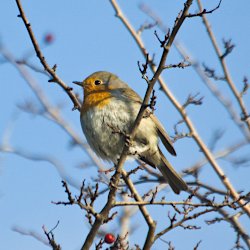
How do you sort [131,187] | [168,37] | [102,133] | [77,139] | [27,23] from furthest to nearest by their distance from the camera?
[77,139] < [102,133] < [131,187] < [27,23] < [168,37]

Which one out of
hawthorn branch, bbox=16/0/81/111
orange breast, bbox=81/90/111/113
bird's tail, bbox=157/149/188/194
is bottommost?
hawthorn branch, bbox=16/0/81/111

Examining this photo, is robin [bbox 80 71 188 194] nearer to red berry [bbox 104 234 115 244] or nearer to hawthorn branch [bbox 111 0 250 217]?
hawthorn branch [bbox 111 0 250 217]

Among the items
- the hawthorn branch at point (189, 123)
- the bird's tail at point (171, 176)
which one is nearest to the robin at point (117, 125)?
the bird's tail at point (171, 176)

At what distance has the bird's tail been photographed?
681 centimetres

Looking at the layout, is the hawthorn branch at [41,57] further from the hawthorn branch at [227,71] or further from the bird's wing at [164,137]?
the hawthorn branch at [227,71]

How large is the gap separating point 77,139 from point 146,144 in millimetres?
1874

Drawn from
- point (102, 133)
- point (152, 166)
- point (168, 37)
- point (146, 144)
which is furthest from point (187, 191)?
point (168, 37)

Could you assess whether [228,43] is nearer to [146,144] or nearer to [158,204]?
[146,144]

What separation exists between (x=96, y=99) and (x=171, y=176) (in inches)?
56.8

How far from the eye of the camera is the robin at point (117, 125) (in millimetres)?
5992

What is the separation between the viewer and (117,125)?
5883 millimetres

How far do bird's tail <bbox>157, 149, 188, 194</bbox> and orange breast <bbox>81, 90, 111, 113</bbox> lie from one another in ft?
3.76

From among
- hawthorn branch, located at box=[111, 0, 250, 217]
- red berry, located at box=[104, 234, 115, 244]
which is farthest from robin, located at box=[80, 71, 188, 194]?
red berry, located at box=[104, 234, 115, 244]

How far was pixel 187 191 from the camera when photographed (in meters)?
6.96
